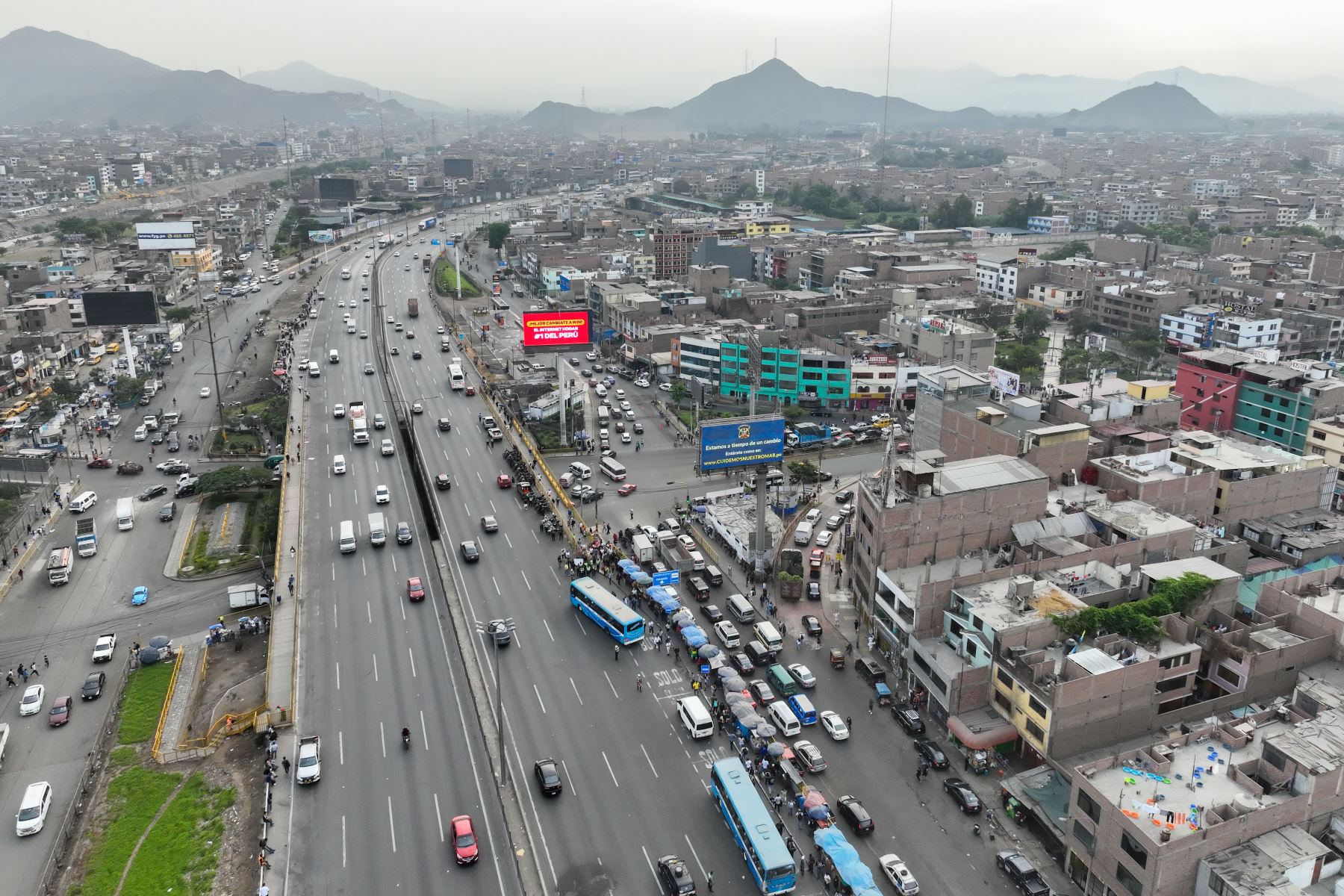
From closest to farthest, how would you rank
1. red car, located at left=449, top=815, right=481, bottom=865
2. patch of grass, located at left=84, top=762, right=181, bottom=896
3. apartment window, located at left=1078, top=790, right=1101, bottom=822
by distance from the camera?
apartment window, located at left=1078, top=790, right=1101, bottom=822
red car, located at left=449, top=815, right=481, bottom=865
patch of grass, located at left=84, top=762, right=181, bottom=896

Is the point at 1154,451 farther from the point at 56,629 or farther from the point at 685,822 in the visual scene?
the point at 56,629

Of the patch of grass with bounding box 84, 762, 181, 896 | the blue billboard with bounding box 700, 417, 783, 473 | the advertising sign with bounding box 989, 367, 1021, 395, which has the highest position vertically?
the blue billboard with bounding box 700, 417, 783, 473

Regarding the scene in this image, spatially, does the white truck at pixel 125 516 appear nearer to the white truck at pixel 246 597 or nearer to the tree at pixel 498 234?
the white truck at pixel 246 597

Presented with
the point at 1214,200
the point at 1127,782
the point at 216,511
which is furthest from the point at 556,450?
the point at 1214,200

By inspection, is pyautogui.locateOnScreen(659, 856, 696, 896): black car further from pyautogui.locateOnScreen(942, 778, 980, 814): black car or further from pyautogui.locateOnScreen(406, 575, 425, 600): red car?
pyautogui.locateOnScreen(406, 575, 425, 600): red car

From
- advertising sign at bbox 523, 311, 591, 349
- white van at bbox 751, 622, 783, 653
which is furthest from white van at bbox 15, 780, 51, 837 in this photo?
advertising sign at bbox 523, 311, 591, 349

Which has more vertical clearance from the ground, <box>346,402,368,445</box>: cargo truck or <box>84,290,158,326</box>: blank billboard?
<box>84,290,158,326</box>: blank billboard

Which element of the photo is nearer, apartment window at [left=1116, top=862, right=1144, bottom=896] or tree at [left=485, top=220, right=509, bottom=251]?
apartment window at [left=1116, top=862, right=1144, bottom=896]

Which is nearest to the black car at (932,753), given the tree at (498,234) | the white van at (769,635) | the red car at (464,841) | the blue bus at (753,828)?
the blue bus at (753,828)
